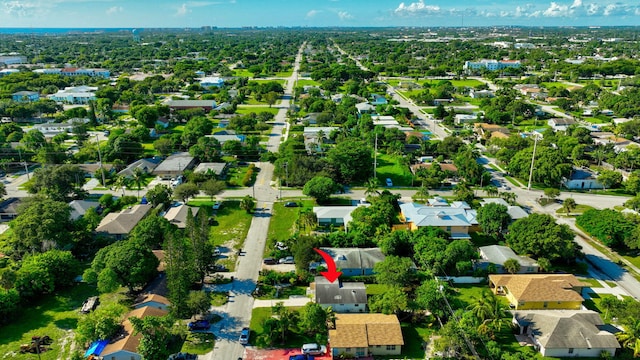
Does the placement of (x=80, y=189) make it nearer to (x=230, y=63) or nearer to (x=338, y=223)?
(x=338, y=223)

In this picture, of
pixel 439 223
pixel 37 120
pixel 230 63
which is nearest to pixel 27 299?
pixel 439 223

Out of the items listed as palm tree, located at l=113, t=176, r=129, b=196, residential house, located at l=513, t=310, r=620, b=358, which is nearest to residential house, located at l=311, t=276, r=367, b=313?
residential house, located at l=513, t=310, r=620, b=358

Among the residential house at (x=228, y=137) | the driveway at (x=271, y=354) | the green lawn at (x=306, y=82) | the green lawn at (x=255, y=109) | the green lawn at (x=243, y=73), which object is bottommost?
the driveway at (x=271, y=354)

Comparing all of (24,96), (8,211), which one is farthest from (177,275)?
(24,96)

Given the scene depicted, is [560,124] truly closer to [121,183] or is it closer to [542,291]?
[542,291]

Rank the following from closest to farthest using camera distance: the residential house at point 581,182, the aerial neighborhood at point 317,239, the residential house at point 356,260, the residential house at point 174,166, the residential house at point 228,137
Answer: the aerial neighborhood at point 317,239 → the residential house at point 356,260 → the residential house at point 581,182 → the residential house at point 174,166 → the residential house at point 228,137

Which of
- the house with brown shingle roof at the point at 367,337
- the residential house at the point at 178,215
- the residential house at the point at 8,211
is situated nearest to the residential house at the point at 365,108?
the residential house at the point at 178,215

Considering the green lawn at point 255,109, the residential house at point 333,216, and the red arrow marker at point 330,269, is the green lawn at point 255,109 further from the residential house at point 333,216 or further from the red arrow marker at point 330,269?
the red arrow marker at point 330,269
